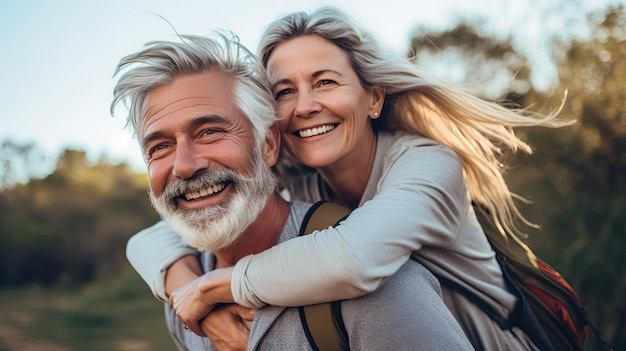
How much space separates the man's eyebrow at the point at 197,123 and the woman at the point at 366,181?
0.48 metres

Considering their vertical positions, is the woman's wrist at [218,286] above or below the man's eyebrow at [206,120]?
below

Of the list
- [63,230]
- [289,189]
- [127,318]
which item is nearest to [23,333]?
[127,318]

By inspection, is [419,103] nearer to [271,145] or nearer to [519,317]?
[271,145]

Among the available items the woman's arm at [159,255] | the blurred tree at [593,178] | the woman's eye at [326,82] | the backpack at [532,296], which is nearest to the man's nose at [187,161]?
the backpack at [532,296]

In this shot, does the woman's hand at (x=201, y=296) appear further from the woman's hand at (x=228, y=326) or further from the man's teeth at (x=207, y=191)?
the man's teeth at (x=207, y=191)

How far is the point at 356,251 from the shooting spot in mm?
1854

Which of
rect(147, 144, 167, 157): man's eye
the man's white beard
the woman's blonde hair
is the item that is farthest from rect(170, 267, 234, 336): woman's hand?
the woman's blonde hair

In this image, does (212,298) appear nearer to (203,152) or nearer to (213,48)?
(203,152)

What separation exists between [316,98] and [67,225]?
985 cm

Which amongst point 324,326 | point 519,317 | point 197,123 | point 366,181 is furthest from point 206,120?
point 519,317

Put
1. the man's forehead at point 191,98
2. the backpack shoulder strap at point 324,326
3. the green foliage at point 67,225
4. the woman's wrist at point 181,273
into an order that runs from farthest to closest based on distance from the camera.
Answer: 1. the green foliage at point 67,225
2. the woman's wrist at point 181,273
3. the man's forehead at point 191,98
4. the backpack shoulder strap at point 324,326

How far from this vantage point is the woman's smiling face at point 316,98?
2576 millimetres

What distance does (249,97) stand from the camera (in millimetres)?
2293

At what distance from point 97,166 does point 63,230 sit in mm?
1617
